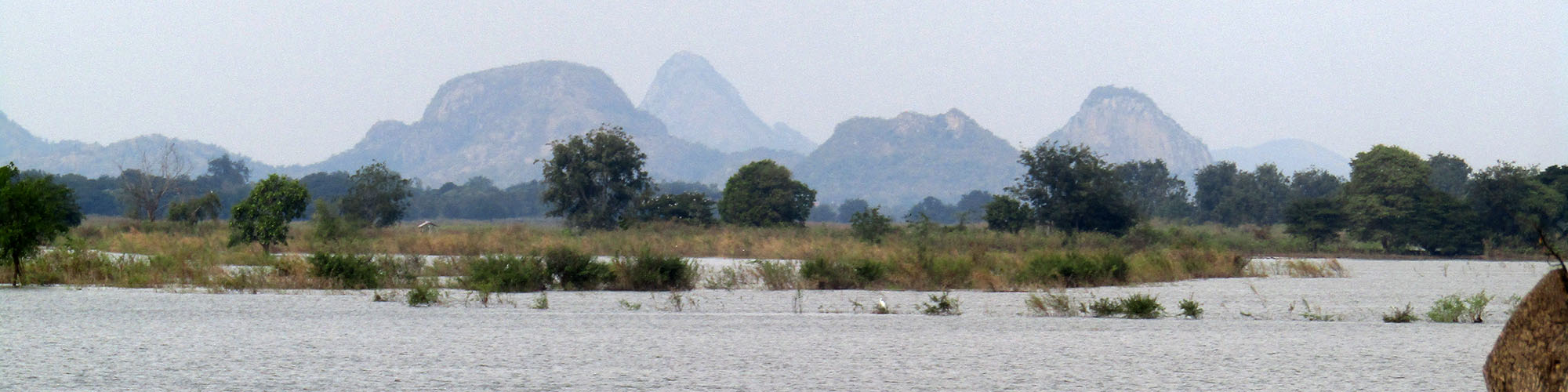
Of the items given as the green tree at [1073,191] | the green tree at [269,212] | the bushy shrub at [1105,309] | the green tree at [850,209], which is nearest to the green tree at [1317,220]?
the green tree at [1073,191]

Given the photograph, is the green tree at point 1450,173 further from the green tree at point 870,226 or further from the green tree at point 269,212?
the green tree at point 269,212

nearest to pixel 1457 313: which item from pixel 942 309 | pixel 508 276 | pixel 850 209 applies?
pixel 942 309

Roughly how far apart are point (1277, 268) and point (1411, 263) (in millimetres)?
11751

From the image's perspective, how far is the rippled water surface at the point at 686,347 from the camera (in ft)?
24.7

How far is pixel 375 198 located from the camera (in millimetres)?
52344

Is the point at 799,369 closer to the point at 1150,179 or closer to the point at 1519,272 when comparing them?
the point at 1519,272

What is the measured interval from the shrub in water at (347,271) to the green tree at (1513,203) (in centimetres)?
4058

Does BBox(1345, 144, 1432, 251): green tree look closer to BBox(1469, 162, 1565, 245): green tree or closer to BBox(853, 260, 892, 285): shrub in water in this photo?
BBox(1469, 162, 1565, 245): green tree

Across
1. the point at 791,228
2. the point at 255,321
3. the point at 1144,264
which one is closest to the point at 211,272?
the point at 255,321

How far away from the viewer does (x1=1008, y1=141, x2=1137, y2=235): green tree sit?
4328 centimetres

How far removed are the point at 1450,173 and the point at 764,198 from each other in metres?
56.5

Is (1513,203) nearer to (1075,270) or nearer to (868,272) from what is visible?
(1075,270)

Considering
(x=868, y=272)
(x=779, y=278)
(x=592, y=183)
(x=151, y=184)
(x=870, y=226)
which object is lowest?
(x=779, y=278)

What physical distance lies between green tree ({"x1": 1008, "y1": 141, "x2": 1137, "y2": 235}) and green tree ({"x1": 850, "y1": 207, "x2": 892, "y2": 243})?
7749 mm
